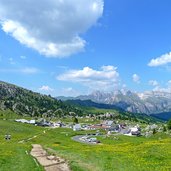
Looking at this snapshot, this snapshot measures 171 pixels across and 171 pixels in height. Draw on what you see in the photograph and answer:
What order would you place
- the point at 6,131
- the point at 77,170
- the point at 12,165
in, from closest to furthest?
the point at 77,170, the point at 12,165, the point at 6,131

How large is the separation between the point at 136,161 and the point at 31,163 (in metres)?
14.1

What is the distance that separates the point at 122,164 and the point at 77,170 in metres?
7.56

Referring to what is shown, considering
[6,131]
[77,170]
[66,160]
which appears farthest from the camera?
[6,131]

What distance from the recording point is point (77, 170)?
38750 millimetres

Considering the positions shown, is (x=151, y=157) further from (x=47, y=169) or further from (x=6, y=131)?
(x=6, y=131)

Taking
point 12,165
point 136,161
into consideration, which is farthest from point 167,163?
point 12,165

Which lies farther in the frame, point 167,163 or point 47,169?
point 167,163

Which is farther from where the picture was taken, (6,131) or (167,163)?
(6,131)

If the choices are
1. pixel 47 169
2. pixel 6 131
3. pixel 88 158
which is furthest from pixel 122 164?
pixel 6 131

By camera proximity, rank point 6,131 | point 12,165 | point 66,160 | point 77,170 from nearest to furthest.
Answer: point 77,170, point 12,165, point 66,160, point 6,131

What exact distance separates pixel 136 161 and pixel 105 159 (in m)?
4.50

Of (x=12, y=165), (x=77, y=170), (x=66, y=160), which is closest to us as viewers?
(x=77, y=170)

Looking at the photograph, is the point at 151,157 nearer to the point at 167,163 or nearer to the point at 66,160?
the point at 167,163

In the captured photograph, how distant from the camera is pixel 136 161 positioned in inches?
1807
